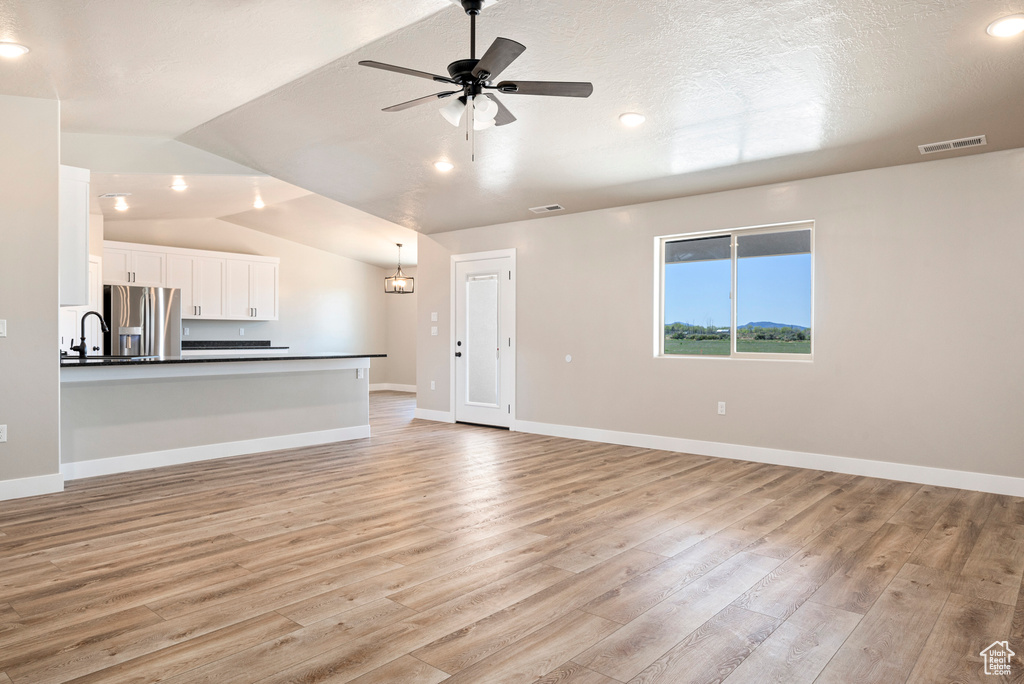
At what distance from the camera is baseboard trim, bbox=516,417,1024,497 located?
14.8ft

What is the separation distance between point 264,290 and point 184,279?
1.24 m

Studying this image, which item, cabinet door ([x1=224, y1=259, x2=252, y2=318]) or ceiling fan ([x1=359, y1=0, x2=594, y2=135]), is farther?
cabinet door ([x1=224, y1=259, x2=252, y2=318])

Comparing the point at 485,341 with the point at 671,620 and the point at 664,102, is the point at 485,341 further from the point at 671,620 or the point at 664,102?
the point at 671,620

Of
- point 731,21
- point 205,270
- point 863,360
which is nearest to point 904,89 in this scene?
point 731,21

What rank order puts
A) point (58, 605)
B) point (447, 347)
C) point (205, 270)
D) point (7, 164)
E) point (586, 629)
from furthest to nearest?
point (205, 270) < point (447, 347) < point (7, 164) < point (58, 605) < point (586, 629)

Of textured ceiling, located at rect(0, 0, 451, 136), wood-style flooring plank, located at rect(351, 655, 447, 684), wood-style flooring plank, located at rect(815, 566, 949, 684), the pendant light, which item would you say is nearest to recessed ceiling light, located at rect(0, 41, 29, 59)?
textured ceiling, located at rect(0, 0, 451, 136)

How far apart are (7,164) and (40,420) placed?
173cm

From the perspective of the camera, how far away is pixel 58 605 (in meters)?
2.55

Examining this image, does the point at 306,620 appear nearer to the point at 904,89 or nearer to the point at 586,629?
the point at 586,629

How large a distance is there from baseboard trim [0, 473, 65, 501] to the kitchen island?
0.35 metres

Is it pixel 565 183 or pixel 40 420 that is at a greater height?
pixel 565 183

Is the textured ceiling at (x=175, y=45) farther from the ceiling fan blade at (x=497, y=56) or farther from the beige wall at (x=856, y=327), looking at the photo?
the beige wall at (x=856, y=327)

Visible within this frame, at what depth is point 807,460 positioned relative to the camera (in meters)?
5.30

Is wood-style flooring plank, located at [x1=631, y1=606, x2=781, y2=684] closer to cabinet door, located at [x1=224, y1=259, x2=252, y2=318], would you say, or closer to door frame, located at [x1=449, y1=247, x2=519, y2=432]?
door frame, located at [x1=449, y1=247, x2=519, y2=432]
